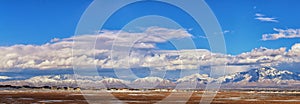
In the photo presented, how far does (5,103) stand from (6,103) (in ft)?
0.41

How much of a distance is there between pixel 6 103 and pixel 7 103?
0.69 ft

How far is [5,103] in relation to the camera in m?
56.4

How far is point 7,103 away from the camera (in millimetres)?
56344

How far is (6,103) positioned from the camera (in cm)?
5647

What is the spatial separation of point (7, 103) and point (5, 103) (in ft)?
0.93
